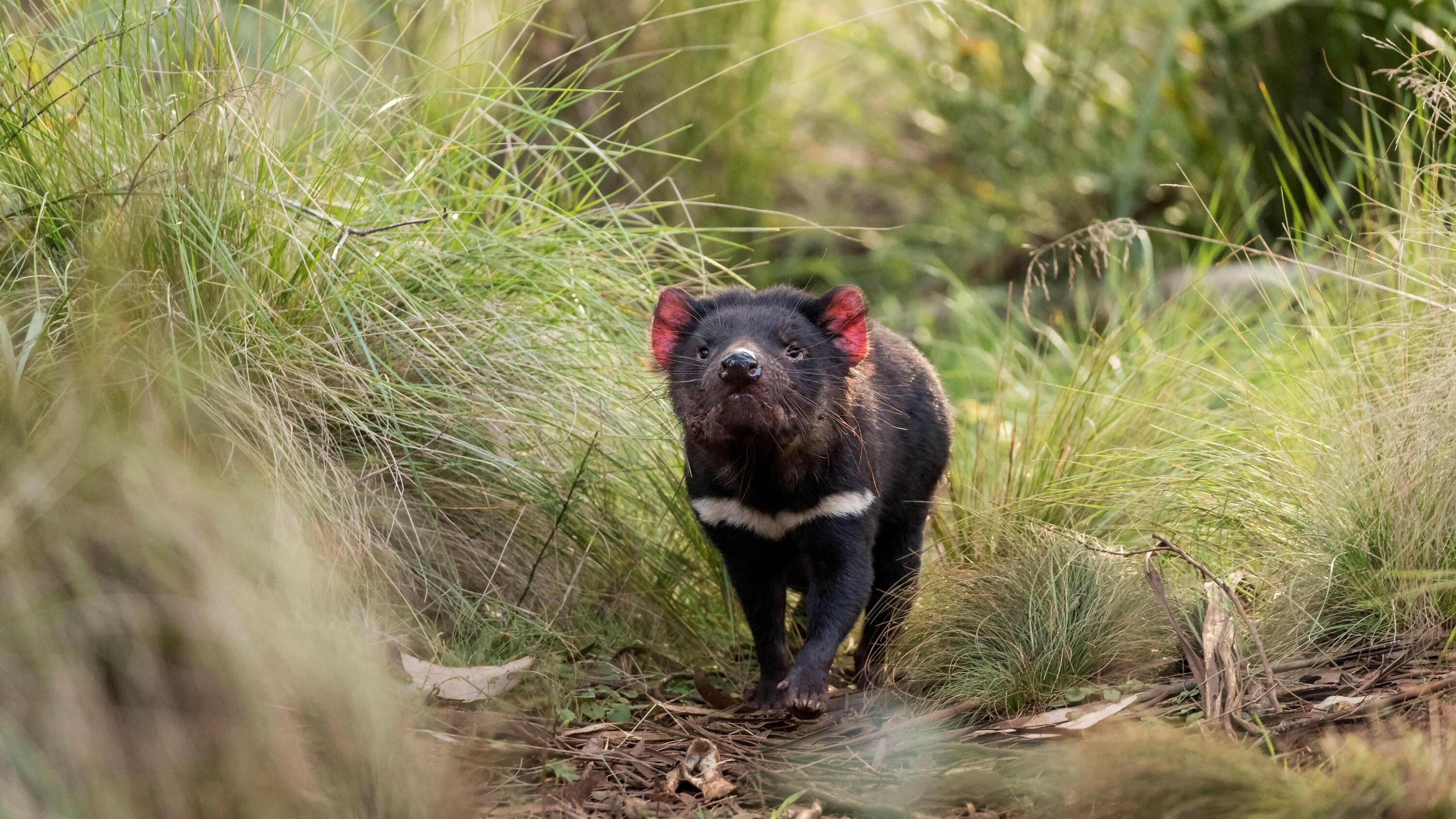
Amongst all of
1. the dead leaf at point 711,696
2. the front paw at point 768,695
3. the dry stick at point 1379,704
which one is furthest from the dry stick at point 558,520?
the dry stick at point 1379,704

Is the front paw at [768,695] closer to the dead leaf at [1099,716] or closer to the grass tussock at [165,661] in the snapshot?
the dead leaf at [1099,716]

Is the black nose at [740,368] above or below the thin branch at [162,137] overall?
below

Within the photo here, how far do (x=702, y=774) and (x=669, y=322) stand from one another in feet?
3.72

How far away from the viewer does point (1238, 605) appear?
249cm

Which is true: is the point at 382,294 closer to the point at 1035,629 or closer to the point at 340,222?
the point at 340,222

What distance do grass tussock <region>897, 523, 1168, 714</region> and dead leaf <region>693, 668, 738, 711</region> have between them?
0.45 metres

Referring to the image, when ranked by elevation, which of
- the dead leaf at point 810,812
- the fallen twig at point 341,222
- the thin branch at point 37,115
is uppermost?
the thin branch at point 37,115

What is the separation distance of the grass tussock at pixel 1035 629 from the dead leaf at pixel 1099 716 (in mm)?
150

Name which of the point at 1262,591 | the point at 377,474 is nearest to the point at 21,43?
the point at 377,474

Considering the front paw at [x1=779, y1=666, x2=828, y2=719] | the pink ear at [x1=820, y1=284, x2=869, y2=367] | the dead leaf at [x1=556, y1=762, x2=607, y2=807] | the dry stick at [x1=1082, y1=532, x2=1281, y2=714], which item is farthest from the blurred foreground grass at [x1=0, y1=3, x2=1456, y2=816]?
the pink ear at [x1=820, y1=284, x2=869, y2=367]

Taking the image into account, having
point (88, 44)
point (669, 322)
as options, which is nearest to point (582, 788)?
point (669, 322)

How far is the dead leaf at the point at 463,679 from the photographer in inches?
107

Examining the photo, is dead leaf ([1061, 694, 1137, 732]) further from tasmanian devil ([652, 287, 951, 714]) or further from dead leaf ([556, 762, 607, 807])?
dead leaf ([556, 762, 607, 807])

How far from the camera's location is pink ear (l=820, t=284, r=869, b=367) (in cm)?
311
